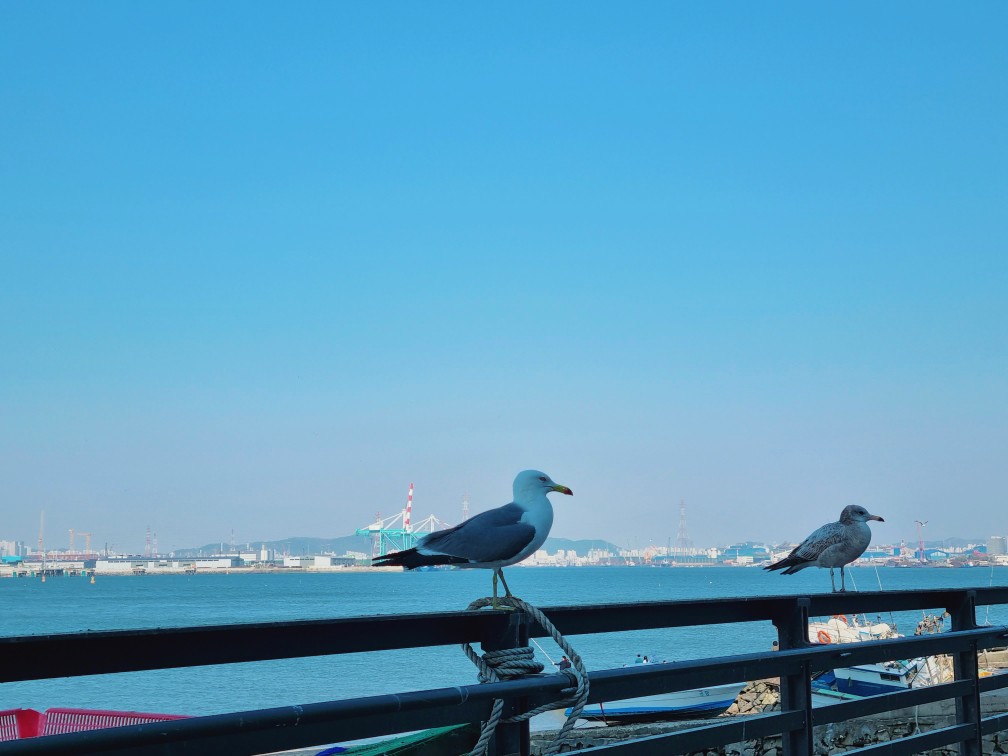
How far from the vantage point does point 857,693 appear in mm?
18156

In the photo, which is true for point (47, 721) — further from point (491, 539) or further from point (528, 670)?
point (528, 670)

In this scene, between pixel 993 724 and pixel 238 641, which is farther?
pixel 993 724

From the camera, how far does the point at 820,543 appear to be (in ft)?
20.9

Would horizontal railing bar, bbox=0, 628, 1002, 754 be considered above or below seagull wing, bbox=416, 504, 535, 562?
below

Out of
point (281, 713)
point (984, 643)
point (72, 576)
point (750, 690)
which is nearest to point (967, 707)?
point (984, 643)

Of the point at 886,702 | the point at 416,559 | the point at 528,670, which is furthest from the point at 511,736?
the point at 886,702

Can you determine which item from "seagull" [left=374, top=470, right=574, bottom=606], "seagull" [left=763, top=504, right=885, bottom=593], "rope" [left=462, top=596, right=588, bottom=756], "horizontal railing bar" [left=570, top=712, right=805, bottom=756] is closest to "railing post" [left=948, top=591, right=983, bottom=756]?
"horizontal railing bar" [left=570, top=712, right=805, bottom=756]

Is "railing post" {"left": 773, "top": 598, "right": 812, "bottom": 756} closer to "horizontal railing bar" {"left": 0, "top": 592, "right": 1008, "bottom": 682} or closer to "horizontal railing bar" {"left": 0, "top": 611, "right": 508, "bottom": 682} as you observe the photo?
"horizontal railing bar" {"left": 0, "top": 592, "right": 1008, "bottom": 682}

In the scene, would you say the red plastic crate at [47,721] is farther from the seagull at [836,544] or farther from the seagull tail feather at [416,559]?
the seagull at [836,544]

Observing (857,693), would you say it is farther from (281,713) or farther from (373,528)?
(373,528)

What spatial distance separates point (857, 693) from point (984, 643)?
602 inches

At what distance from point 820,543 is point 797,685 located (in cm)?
332

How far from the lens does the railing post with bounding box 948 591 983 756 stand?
3961 millimetres

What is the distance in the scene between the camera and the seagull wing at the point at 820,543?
634 cm
